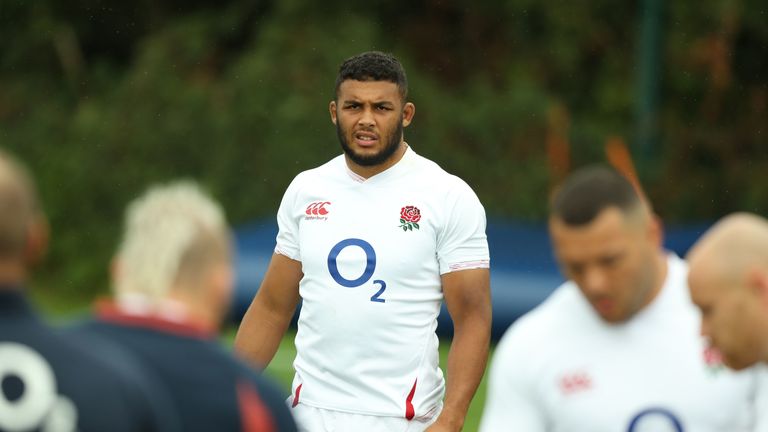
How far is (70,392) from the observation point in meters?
3.60

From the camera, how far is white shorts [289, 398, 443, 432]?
6699 mm

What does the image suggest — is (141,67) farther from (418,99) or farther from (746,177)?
(746,177)

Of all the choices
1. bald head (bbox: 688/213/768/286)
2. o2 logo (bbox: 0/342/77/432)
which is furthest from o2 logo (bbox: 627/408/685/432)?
o2 logo (bbox: 0/342/77/432)

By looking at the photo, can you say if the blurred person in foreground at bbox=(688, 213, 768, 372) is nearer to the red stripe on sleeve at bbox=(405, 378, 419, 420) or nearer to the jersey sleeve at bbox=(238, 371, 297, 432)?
the jersey sleeve at bbox=(238, 371, 297, 432)

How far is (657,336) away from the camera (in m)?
4.80

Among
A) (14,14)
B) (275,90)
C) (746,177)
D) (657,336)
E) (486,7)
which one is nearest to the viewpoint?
(657,336)

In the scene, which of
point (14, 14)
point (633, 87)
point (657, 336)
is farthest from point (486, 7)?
point (657, 336)

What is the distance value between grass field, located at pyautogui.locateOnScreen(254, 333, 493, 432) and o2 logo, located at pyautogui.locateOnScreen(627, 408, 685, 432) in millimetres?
7244

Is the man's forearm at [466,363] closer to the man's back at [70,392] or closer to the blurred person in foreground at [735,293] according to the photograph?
the blurred person in foreground at [735,293]

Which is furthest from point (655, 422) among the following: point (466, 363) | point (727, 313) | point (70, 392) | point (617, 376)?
point (466, 363)

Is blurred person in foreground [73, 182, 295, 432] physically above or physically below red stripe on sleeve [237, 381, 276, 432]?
above

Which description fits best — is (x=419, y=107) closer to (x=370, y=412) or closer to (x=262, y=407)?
(x=370, y=412)

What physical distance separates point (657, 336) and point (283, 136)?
1634cm

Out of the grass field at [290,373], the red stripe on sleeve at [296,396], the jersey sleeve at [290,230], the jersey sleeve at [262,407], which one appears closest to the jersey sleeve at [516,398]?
the jersey sleeve at [262,407]
